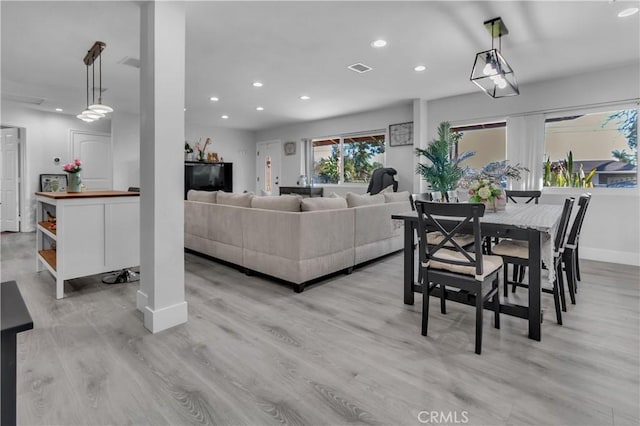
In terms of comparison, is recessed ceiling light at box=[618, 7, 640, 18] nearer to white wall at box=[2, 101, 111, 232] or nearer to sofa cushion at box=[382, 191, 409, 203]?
sofa cushion at box=[382, 191, 409, 203]

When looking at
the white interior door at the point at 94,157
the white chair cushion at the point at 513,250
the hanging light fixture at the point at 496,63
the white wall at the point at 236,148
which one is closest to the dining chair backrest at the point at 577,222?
the white chair cushion at the point at 513,250

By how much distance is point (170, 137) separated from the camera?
7.79 feet

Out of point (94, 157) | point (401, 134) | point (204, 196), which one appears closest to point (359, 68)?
point (401, 134)

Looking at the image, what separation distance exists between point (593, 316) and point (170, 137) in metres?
3.51

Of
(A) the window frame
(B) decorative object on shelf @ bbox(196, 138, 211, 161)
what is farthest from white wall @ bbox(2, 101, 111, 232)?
(A) the window frame

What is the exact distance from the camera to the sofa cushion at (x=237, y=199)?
150 inches

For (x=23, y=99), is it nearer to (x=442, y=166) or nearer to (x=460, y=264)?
Result: (x=442, y=166)

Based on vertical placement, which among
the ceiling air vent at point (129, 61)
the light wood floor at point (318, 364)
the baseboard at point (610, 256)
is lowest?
the light wood floor at point (318, 364)

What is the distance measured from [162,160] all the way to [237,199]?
159 centimetres

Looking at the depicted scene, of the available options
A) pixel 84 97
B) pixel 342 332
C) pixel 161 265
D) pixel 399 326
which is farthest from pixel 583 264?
pixel 84 97

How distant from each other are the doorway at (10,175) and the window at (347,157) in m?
6.15

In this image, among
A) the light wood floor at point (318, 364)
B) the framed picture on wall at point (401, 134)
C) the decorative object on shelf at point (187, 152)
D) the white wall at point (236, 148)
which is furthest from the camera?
the white wall at point (236, 148)

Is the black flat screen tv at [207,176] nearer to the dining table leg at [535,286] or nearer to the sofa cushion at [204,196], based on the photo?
the sofa cushion at [204,196]

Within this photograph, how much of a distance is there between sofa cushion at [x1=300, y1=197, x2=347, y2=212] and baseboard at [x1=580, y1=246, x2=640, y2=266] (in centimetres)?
356
